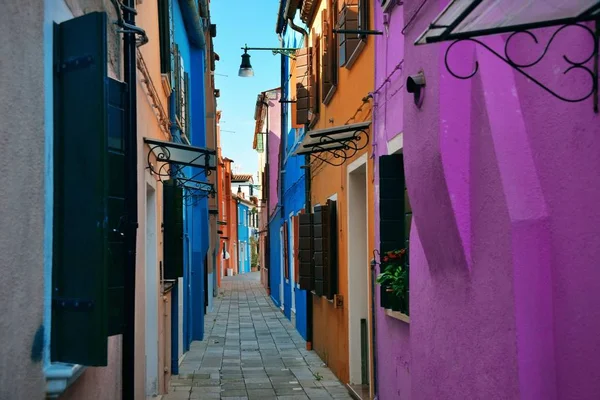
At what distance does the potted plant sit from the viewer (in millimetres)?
6891

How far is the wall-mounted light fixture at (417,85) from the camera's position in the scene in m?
4.93

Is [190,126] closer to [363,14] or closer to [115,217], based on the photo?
[363,14]

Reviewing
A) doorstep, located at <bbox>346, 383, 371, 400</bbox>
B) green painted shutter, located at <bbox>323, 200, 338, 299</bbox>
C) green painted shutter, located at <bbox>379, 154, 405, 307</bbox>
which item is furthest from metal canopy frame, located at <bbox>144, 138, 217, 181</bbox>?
doorstep, located at <bbox>346, 383, 371, 400</bbox>

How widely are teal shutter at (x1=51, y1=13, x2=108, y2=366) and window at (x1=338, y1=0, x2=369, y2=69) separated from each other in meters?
5.30

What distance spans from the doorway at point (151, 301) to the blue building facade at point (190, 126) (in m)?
2.52

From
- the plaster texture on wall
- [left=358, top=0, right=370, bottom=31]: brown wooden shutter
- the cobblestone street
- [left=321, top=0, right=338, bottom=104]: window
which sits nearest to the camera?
the plaster texture on wall

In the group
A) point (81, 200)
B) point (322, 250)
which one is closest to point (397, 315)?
point (81, 200)

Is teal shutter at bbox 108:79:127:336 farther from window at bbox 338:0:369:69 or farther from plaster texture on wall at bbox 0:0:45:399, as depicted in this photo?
window at bbox 338:0:369:69

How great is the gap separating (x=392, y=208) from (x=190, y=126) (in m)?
9.92

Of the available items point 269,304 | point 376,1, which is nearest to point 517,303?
point 376,1

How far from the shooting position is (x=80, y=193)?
3992 mm

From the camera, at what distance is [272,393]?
10242 mm

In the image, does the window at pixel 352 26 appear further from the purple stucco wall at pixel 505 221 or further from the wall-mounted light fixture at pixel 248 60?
the wall-mounted light fixture at pixel 248 60

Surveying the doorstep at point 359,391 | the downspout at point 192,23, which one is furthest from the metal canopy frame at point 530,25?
the downspout at point 192,23
